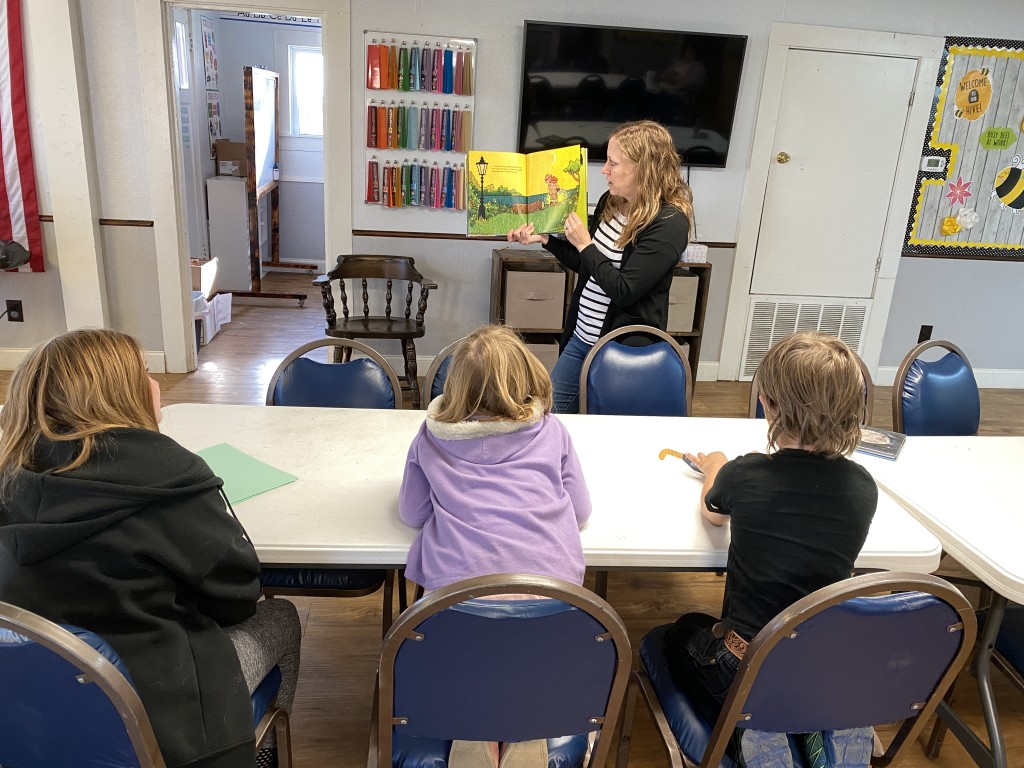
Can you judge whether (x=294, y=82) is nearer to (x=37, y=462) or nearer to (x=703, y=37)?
(x=703, y=37)

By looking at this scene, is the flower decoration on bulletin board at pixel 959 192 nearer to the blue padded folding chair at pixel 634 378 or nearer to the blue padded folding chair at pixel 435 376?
the blue padded folding chair at pixel 634 378

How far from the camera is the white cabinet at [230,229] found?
19.4ft

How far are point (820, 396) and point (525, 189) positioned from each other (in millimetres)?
1405

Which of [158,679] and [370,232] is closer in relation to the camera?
[158,679]

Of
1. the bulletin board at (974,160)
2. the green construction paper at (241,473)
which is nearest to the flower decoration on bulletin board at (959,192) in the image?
the bulletin board at (974,160)

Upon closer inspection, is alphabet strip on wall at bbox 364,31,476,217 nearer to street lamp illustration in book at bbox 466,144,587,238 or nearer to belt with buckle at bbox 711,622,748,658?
street lamp illustration in book at bbox 466,144,587,238

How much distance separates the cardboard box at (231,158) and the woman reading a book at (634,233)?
4417 mm

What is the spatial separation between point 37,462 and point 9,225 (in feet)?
11.5

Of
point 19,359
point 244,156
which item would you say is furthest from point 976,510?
point 244,156

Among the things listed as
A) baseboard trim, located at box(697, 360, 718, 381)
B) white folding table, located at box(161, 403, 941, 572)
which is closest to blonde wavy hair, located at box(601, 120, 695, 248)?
white folding table, located at box(161, 403, 941, 572)

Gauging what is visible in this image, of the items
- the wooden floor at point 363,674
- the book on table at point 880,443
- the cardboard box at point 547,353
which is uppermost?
the book on table at point 880,443

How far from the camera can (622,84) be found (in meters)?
3.97

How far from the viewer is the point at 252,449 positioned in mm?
1782


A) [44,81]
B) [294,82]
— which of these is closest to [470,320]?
[44,81]
